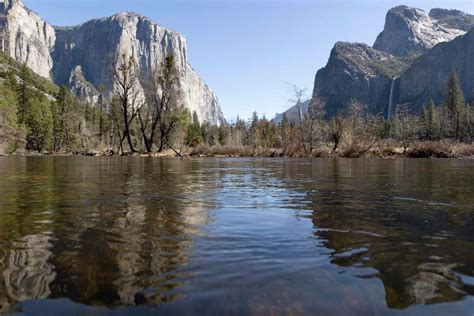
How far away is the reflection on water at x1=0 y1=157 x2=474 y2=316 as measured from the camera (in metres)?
2.85

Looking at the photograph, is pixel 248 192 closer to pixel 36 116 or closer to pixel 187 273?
pixel 187 273

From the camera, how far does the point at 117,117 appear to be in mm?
60000

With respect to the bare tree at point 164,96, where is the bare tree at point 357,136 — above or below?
below

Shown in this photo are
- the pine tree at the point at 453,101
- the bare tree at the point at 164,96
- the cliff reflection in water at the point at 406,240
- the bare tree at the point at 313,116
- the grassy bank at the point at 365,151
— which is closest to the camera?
the cliff reflection in water at the point at 406,240

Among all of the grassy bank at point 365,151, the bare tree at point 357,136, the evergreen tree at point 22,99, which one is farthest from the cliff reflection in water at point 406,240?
the evergreen tree at point 22,99

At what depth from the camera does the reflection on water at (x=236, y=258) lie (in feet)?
9.36

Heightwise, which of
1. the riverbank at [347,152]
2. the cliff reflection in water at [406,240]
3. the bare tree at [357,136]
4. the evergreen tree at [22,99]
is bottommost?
the cliff reflection in water at [406,240]

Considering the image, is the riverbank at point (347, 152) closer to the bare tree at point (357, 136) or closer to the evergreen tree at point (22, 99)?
the bare tree at point (357, 136)

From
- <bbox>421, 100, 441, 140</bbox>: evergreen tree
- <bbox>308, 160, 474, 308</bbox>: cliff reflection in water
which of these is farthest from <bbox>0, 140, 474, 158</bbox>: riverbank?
<bbox>421, 100, 441, 140</bbox>: evergreen tree

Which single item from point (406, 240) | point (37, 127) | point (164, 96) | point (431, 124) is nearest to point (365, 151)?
point (164, 96)

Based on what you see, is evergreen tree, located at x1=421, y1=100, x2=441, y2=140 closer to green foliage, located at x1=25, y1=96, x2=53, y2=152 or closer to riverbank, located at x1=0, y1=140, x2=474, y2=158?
riverbank, located at x1=0, y1=140, x2=474, y2=158

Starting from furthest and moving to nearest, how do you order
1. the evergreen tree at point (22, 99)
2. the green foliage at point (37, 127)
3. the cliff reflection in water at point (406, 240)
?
the evergreen tree at point (22, 99)
the green foliage at point (37, 127)
the cliff reflection in water at point (406, 240)

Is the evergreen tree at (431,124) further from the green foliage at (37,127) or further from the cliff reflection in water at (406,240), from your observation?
the cliff reflection in water at (406,240)

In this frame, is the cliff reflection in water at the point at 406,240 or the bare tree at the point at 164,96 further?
the bare tree at the point at 164,96
